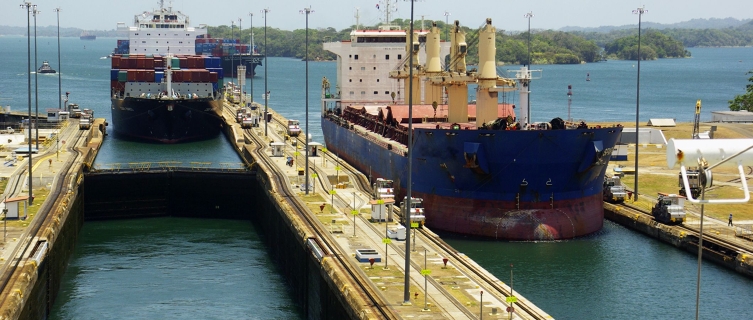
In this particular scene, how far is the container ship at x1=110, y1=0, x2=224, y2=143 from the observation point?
315 ft

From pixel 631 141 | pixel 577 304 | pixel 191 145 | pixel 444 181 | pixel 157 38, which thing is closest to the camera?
pixel 577 304

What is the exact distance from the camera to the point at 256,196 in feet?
202

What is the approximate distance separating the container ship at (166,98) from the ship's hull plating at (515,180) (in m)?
50.0

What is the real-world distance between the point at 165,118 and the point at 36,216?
1991 inches

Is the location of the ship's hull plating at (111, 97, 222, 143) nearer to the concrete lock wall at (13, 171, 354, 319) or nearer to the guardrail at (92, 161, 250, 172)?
the guardrail at (92, 161, 250, 172)

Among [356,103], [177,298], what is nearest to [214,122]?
[356,103]

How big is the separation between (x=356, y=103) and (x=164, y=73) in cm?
3207

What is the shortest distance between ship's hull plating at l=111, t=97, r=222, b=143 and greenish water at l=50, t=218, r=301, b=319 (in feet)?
127

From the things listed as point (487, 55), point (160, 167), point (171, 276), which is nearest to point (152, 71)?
point (160, 167)

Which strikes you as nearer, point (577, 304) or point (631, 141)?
point (577, 304)

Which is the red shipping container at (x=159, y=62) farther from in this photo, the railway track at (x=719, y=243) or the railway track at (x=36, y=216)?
the railway track at (x=719, y=243)

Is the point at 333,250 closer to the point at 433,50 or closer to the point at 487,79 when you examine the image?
the point at 487,79

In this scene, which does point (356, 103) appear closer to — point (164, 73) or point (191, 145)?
point (191, 145)

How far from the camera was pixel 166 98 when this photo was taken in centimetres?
9744
